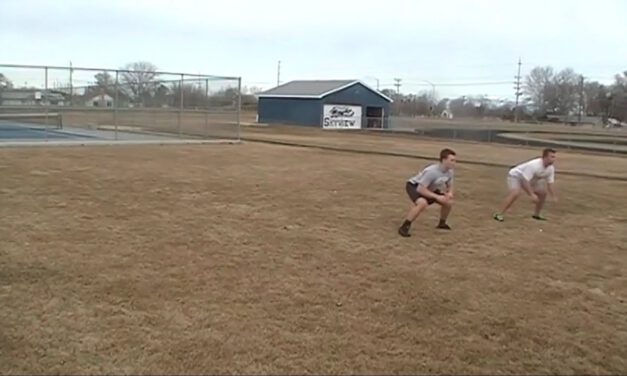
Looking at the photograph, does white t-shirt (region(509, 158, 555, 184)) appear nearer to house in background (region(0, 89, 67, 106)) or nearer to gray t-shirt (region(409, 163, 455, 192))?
gray t-shirt (region(409, 163, 455, 192))

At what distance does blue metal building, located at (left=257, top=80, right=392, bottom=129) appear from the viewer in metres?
48.4

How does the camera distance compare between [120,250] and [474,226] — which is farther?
[474,226]

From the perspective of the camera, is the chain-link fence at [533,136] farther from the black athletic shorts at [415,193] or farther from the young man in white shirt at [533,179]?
the black athletic shorts at [415,193]

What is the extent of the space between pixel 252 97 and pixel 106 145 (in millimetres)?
50788

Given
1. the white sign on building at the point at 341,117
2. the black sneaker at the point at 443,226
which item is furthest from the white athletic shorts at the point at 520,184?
the white sign on building at the point at 341,117

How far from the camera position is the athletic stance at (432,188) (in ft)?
25.4

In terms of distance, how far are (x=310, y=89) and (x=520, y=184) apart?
42699mm

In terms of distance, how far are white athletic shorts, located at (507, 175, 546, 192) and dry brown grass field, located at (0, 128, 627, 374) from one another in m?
0.48

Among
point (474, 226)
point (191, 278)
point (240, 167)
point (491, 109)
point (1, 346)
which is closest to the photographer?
point (1, 346)

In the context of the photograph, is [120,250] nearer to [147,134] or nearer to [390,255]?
[390,255]

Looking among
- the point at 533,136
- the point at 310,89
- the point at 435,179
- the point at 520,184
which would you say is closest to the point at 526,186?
the point at 520,184

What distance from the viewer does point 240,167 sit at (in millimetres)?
15000

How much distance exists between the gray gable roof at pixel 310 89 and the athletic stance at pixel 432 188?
4053 cm

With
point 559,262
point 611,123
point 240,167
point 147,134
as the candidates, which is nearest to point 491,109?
point 611,123
